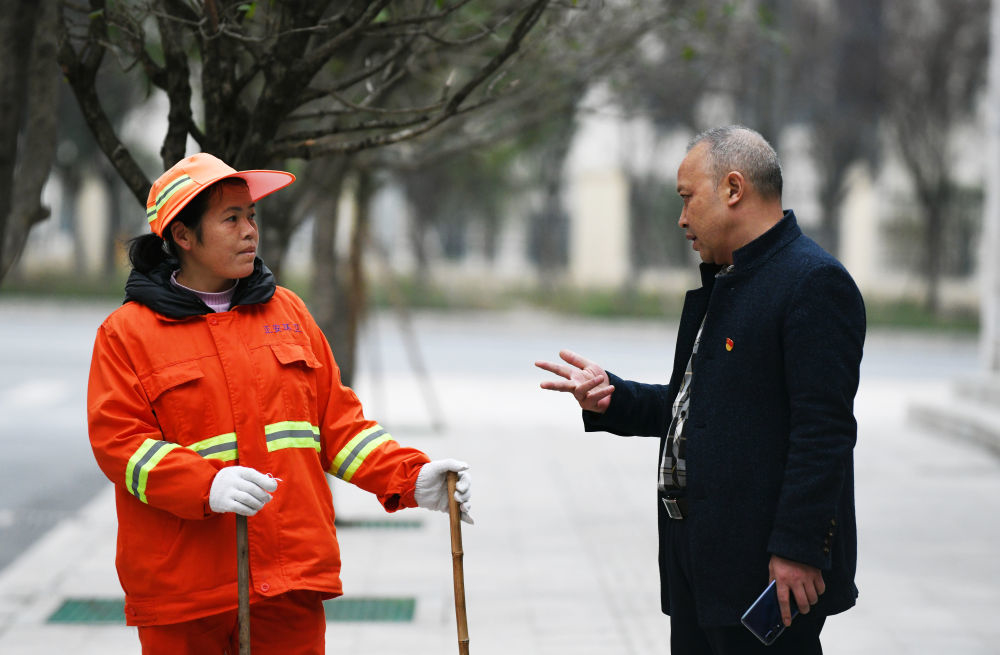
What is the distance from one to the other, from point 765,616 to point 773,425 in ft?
1.52

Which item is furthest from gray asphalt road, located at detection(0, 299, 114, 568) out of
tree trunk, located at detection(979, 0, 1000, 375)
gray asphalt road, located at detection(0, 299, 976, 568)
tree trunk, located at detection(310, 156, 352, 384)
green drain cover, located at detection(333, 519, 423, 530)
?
tree trunk, located at detection(979, 0, 1000, 375)

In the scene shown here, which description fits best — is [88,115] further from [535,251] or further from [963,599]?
[535,251]

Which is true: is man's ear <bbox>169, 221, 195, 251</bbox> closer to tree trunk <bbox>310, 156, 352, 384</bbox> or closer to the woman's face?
the woman's face

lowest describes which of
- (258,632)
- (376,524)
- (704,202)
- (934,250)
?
(934,250)

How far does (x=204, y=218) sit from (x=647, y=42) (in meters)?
9.53

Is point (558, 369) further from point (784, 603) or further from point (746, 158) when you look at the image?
point (784, 603)

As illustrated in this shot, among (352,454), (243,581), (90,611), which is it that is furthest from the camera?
(90,611)

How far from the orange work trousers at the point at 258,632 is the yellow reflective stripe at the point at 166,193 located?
1.00 metres

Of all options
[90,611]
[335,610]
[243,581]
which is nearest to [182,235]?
[243,581]

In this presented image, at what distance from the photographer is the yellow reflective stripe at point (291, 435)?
3.23 m

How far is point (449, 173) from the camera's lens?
3712cm

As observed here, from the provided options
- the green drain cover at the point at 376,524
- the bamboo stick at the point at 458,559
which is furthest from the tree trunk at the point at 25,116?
the green drain cover at the point at 376,524

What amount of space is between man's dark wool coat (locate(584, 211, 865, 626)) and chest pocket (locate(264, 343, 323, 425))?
38.0 inches

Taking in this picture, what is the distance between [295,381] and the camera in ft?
10.8
